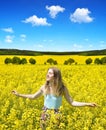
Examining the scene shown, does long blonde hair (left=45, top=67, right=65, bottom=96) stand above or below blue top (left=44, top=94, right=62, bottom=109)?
above

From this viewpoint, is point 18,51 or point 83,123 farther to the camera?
point 18,51

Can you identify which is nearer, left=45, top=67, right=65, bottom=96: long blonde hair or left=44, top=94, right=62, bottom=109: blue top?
left=45, top=67, right=65, bottom=96: long blonde hair

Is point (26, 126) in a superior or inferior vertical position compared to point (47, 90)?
inferior

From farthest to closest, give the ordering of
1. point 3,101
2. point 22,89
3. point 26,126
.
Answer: point 22,89 < point 3,101 < point 26,126

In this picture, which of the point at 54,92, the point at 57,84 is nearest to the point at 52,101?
the point at 54,92

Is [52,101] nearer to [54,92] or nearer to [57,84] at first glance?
[54,92]

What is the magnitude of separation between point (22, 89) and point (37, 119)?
14.3ft

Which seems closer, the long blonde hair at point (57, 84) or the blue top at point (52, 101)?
the long blonde hair at point (57, 84)

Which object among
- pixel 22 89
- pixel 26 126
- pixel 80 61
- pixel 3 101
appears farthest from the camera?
pixel 80 61

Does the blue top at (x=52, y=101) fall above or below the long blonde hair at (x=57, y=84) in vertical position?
below

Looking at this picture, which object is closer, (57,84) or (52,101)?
(57,84)

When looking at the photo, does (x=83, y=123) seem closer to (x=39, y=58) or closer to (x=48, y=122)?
(x=48, y=122)

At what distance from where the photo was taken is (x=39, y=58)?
131 ft

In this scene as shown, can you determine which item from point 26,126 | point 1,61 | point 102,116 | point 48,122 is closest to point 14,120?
point 26,126
